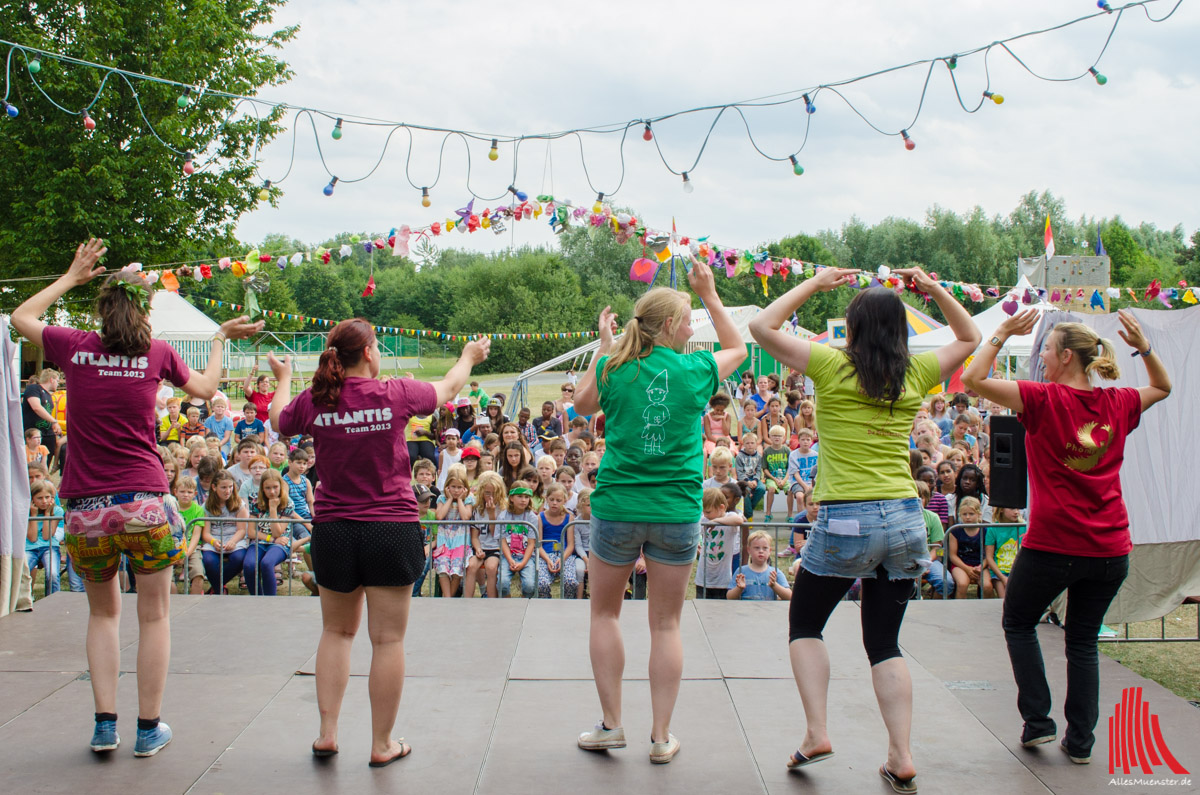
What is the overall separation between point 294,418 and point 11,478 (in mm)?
3127

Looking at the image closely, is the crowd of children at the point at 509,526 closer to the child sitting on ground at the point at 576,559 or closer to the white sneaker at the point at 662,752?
the child sitting on ground at the point at 576,559

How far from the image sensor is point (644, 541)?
10.7ft

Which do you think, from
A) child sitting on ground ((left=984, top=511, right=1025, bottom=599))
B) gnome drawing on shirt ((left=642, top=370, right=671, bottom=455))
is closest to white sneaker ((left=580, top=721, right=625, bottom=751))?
gnome drawing on shirt ((left=642, top=370, right=671, bottom=455))

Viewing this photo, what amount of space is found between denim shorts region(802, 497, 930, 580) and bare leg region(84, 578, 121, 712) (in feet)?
8.54

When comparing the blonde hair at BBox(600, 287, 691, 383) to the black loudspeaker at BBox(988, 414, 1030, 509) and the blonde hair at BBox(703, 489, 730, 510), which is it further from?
the blonde hair at BBox(703, 489, 730, 510)

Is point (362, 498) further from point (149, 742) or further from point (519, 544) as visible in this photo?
point (519, 544)

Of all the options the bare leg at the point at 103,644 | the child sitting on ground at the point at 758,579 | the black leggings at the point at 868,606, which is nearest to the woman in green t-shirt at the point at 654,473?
the black leggings at the point at 868,606

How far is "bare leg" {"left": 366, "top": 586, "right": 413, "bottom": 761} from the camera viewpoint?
10.4ft

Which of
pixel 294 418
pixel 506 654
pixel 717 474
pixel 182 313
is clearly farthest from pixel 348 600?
pixel 182 313

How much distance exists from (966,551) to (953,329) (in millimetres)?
4347

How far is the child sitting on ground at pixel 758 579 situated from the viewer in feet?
21.0

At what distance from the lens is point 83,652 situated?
4629 millimetres

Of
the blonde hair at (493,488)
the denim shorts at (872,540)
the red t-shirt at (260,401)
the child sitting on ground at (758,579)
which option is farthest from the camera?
the red t-shirt at (260,401)

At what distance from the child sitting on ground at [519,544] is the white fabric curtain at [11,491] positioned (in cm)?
298
